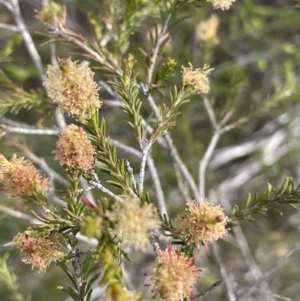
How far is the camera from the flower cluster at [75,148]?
0.74m

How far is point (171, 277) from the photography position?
25.9 inches

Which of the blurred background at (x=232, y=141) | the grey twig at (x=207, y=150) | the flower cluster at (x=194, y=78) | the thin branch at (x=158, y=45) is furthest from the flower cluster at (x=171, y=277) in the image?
the blurred background at (x=232, y=141)

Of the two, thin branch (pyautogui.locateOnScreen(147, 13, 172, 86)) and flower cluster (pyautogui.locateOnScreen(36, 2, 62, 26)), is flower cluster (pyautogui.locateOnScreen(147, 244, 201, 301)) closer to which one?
thin branch (pyautogui.locateOnScreen(147, 13, 172, 86))

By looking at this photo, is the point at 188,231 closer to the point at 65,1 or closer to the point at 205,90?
the point at 205,90

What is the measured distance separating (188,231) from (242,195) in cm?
174

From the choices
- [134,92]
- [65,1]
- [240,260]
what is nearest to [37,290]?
[240,260]

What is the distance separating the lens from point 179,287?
657 millimetres

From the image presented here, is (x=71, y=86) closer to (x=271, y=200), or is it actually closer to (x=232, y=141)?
(x=271, y=200)

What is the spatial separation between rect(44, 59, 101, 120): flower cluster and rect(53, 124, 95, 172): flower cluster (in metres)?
0.04

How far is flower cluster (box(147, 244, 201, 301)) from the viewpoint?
65cm

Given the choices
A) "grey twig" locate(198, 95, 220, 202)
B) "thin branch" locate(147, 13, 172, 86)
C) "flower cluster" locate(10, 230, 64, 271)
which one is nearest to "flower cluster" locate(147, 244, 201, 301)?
"flower cluster" locate(10, 230, 64, 271)

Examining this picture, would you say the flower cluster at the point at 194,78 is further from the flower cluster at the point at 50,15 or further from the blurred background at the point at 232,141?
the blurred background at the point at 232,141

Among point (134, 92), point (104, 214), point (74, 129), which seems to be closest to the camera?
point (104, 214)

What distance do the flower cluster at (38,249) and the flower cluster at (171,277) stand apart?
224 millimetres
